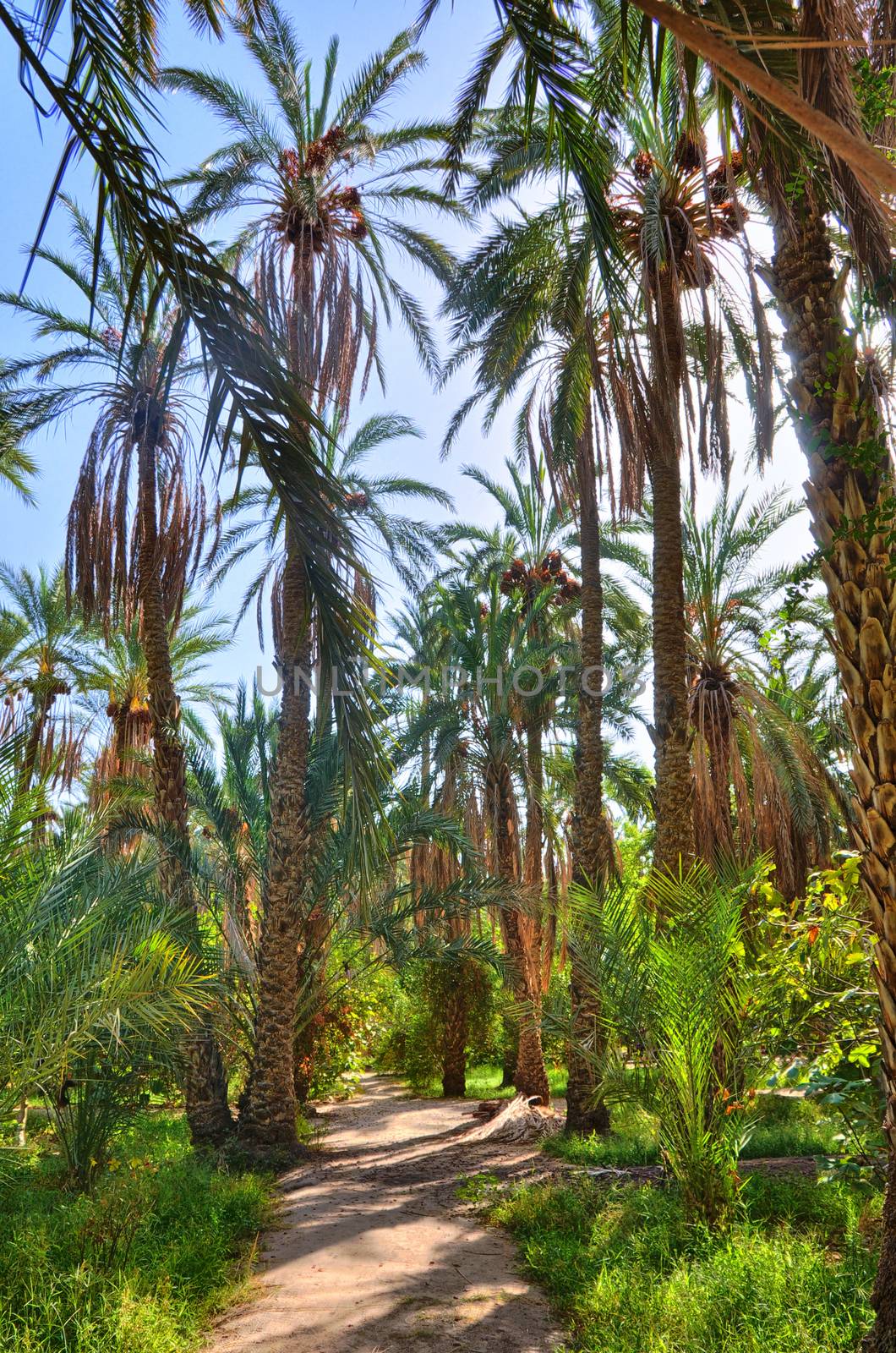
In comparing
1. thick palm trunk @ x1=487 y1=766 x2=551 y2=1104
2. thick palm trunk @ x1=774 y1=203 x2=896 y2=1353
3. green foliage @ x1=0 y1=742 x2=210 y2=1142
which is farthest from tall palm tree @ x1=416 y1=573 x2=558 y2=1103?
thick palm trunk @ x1=774 y1=203 x2=896 y2=1353

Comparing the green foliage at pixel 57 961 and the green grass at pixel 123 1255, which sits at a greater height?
the green foliage at pixel 57 961

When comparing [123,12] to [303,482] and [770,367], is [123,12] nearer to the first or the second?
[303,482]

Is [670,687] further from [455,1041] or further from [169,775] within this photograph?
[455,1041]

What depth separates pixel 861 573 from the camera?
145 inches

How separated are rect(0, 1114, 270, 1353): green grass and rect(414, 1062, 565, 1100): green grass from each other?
1003 centimetres

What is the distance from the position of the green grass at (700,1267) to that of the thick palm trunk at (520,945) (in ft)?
19.9

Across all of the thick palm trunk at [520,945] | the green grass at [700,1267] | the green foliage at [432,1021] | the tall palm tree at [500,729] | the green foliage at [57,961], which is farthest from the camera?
the green foliage at [432,1021]

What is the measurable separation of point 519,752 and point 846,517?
12258 mm

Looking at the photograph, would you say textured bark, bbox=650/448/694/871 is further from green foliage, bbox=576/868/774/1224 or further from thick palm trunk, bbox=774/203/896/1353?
thick palm trunk, bbox=774/203/896/1353

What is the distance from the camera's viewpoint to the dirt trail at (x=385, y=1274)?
5.32 metres

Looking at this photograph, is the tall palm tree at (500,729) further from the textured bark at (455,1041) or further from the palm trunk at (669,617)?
the palm trunk at (669,617)

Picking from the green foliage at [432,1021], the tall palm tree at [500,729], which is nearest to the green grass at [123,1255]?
the tall palm tree at [500,729]

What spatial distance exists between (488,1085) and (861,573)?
1896 centimetres

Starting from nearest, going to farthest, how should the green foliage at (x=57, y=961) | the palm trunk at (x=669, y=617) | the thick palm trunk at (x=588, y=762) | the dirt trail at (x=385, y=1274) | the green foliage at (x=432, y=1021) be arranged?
the green foliage at (x=57, y=961), the dirt trail at (x=385, y=1274), the palm trunk at (x=669, y=617), the thick palm trunk at (x=588, y=762), the green foliage at (x=432, y=1021)
